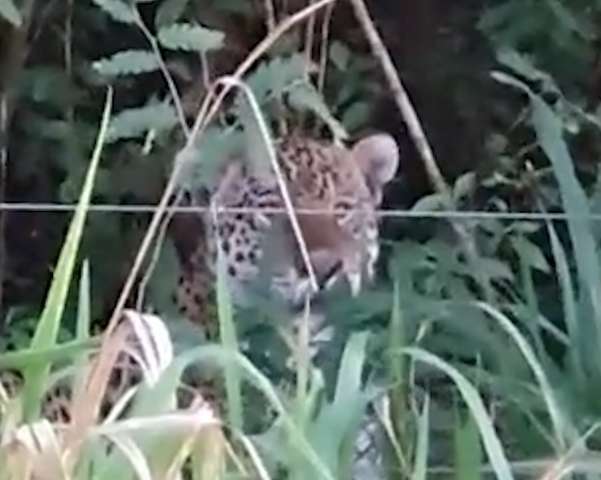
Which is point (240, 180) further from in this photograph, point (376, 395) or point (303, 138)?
point (376, 395)

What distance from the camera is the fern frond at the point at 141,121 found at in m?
2.28

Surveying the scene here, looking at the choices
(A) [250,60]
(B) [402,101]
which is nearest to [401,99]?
(B) [402,101]

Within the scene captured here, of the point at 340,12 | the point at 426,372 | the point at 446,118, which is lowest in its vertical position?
the point at 426,372

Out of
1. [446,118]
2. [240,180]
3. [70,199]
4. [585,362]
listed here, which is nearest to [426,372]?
[585,362]

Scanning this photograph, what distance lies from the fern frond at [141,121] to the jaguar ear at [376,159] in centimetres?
27

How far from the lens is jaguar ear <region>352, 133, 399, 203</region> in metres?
2.47

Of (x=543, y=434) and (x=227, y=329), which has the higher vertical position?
(x=227, y=329)

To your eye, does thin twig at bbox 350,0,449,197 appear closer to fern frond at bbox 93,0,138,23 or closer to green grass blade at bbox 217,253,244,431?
fern frond at bbox 93,0,138,23

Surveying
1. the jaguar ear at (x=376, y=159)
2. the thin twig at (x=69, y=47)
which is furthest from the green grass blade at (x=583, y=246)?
the thin twig at (x=69, y=47)

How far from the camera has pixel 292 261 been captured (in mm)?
2277

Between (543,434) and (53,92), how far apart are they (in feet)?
3.50

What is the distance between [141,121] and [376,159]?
0.33 metres

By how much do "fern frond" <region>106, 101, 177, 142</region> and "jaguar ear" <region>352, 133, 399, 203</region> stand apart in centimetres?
27

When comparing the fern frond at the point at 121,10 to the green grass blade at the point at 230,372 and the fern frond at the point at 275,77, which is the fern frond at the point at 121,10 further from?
the green grass blade at the point at 230,372
